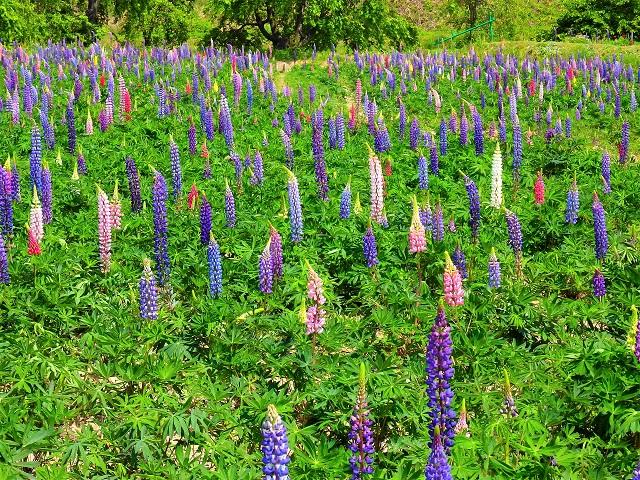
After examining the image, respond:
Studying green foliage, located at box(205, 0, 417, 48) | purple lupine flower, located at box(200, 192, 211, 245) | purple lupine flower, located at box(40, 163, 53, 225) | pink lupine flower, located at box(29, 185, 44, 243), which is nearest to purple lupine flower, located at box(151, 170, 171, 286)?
purple lupine flower, located at box(200, 192, 211, 245)

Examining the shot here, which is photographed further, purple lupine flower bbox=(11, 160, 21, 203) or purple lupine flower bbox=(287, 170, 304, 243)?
purple lupine flower bbox=(11, 160, 21, 203)

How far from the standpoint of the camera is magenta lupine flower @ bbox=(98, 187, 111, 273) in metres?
6.12

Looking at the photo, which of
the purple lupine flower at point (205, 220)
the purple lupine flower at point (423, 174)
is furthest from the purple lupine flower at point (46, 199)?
the purple lupine flower at point (423, 174)

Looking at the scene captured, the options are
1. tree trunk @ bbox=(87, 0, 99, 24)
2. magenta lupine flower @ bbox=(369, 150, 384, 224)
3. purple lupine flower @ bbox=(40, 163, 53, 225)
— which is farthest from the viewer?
tree trunk @ bbox=(87, 0, 99, 24)

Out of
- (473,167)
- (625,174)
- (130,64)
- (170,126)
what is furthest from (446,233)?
(130,64)

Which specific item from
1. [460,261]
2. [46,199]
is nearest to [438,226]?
[460,261]

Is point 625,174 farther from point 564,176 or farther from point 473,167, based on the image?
point 473,167

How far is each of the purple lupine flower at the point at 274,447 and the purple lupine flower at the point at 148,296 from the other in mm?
2492

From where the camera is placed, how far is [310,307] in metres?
4.70

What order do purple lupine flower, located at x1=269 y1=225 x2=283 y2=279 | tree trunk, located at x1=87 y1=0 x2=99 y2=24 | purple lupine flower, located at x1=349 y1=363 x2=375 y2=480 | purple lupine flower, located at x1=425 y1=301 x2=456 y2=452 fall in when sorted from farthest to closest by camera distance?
tree trunk, located at x1=87 y1=0 x2=99 y2=24 → purple lupine flower, located at x1=269 y1=225 x2=283 y2=279 → purple lupine flower, located at x1=425 y1=301 x2=456 y2=452 → purple lupine flower, located at x1=349 y1=363 x2=375 y2=480

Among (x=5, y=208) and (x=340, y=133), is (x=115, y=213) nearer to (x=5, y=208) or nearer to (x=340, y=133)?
(x=5, y=208)

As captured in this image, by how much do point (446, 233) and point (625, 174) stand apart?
373 cm

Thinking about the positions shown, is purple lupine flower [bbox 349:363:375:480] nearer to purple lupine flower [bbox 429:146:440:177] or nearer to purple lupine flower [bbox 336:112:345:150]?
purple lupine flower [bbox 429:146:440:177]

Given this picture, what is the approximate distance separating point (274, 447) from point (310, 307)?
81.4 inches
